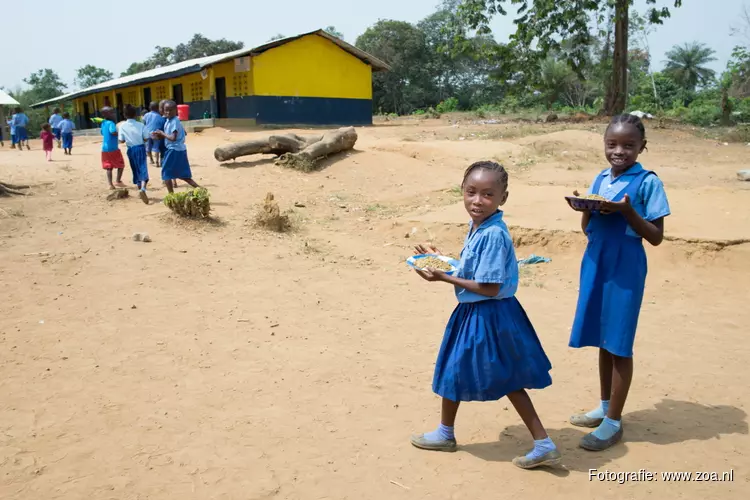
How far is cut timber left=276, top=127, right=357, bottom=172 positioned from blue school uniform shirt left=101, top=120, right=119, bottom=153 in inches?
108

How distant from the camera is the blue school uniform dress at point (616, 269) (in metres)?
2.73

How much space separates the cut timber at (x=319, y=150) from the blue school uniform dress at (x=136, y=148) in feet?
8.80

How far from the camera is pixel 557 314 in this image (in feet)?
16.6

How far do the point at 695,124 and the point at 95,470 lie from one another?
20151mm

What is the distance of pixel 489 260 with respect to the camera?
2486 mm

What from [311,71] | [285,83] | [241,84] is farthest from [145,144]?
[311,71]

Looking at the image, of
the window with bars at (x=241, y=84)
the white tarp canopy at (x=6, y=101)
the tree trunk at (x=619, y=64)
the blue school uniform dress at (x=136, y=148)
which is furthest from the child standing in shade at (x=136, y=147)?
the white tarp canopy at (x=6, y=101)

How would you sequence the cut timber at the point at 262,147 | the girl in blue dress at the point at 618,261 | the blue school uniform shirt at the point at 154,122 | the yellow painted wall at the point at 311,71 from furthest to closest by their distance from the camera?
the yellow painted wall at the point at 311,71 < the cut timber at the point at 262,147 < the blue school uniform shirt at the point at 154,122 < the girl in blue dress at the point at 618,261

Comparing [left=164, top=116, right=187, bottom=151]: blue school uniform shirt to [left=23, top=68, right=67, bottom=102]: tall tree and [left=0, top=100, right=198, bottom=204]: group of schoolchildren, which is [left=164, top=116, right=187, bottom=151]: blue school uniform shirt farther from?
[left=23, top=68, right=67, bottom=102]: tall tree

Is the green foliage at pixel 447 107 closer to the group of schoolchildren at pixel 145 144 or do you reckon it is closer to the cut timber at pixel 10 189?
the group of schoolchildren at pixel 145 144

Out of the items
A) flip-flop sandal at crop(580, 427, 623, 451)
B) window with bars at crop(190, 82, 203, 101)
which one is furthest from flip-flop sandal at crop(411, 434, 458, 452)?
window with bars at crop(190, 82, 203, 101)

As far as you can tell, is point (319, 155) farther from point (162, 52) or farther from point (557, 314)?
point (162, 52)

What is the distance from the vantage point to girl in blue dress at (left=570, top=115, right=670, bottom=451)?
2.72 metres

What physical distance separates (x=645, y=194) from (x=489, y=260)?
821 mm
